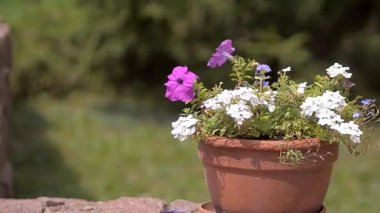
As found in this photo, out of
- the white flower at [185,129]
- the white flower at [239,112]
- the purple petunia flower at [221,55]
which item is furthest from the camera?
the purple petunia flower at [221,55]

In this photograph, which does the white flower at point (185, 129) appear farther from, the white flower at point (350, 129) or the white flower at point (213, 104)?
the white flower at point (350, 129)

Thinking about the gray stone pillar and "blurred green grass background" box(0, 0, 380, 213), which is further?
"blurred green grass background" box(0, 0, 380, 213)

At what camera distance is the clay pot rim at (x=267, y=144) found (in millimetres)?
2414

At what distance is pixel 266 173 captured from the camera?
2453 mm

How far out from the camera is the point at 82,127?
7.09m

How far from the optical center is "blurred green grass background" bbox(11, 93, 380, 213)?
17.9ft

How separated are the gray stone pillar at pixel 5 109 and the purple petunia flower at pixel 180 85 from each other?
2102 mm

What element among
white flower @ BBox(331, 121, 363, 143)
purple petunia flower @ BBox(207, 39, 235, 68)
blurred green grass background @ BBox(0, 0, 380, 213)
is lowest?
white flower @ BBox(331, 121, 363, 143)

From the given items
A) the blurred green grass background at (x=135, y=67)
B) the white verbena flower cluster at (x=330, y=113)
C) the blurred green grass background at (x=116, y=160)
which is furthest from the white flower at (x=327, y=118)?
the blurred green grass background at (x=135, y=67)

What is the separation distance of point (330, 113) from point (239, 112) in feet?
0.84

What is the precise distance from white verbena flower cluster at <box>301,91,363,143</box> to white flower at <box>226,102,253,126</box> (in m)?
0.17

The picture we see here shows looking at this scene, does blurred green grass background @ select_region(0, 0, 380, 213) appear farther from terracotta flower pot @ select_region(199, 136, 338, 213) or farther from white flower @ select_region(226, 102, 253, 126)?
white flower @ select_region(226, 102, 253, 126)

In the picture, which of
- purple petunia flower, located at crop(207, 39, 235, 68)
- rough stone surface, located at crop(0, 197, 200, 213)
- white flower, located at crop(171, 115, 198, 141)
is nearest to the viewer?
white flower, located at crop(171, 115, 198, 141)

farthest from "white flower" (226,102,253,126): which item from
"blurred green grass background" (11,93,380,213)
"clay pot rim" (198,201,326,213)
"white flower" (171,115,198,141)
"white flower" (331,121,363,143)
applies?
"blurred green grass background" (11,93,380,213)
